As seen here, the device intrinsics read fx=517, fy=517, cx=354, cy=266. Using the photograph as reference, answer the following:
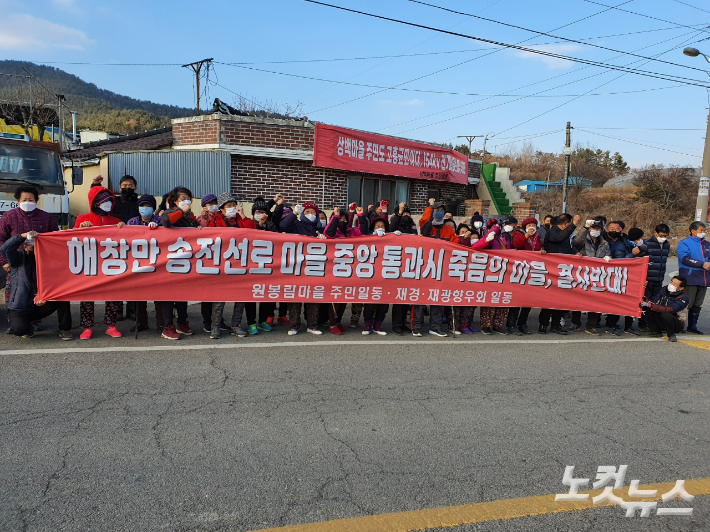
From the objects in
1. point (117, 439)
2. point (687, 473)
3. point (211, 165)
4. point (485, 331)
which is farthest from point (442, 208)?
point (211, 165)

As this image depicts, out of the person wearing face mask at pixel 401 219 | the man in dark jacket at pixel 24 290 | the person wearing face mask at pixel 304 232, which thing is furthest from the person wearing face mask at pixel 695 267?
the man in dark jacket at pixel 24 290

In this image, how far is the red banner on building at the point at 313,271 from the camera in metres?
6.00

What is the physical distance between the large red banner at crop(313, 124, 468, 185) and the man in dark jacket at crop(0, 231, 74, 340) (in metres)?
8.02

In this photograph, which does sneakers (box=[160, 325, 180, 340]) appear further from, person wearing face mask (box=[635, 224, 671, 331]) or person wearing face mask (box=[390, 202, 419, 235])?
person wearing face mask (box=[635, 224, 671, 331])

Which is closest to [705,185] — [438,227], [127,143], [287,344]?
[438,227]

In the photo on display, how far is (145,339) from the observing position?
6.12 meters

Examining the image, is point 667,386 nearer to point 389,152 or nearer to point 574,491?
point 574,491

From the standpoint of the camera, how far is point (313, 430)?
12.9 feet

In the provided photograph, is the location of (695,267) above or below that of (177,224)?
below

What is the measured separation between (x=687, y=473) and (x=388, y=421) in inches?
83.9

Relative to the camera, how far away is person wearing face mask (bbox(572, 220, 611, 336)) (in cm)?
789

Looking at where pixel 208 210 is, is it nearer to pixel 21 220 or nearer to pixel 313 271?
pixel 313 271

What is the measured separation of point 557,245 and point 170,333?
18.8 ft

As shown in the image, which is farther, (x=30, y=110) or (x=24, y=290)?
(x=30, y=110)
